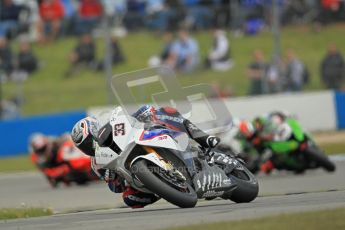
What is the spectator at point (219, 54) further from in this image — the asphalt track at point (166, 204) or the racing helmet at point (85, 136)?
the racing helmet at point (85, 136)

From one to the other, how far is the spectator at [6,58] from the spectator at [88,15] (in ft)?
6.51

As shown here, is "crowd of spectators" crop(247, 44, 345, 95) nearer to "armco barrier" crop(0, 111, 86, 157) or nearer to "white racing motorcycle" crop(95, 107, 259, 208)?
"armco barrier" crop(0, 111, 86, 157)

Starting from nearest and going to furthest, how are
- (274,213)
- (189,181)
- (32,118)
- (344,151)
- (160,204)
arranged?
1. (274,213)
2. (189,181)
3. (160,204)
4. (344,151)
5. (32,118)

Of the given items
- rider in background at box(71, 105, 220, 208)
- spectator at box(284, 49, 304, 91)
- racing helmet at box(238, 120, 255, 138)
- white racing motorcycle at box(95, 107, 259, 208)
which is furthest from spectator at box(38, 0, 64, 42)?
white racing motorcycle at box(95, 107, 259, 208)

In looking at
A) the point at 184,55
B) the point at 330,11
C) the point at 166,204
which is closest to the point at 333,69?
the point at 330,11

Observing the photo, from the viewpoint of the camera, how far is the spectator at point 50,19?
25.4 meters

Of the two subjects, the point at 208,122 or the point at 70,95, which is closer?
the point at 208,122

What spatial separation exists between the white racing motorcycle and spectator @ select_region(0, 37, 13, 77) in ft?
44.9

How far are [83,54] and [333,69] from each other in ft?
20.3

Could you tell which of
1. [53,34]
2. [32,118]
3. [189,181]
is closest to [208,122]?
[189,181]

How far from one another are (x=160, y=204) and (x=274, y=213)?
3.23 m

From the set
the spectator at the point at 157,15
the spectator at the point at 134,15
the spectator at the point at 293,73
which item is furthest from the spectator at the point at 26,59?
the spectator at the point at 293,73

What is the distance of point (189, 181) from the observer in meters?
9.91

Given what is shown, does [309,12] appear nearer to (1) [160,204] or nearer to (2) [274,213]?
(1) [160,204]
